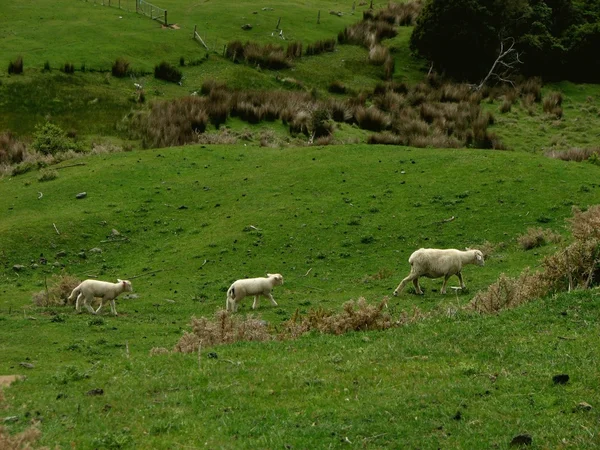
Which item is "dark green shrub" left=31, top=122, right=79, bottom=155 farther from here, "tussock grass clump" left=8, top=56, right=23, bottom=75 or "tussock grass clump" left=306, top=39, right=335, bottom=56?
"tussock grass clump" left=306, top=39, right=335, bottom=56

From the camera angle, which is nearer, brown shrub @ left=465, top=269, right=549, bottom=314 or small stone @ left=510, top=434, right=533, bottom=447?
small stone @ left=510, top=434, right=533, bottom=447

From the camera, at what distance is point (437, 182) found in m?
26.9

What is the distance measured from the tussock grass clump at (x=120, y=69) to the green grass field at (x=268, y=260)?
2.56ft

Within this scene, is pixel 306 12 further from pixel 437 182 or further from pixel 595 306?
pixel 595 306

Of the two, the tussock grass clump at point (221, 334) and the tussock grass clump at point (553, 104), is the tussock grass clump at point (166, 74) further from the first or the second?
the tussock grass clump at point (221, 334)

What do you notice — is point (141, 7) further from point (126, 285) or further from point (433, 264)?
point (433, 264)

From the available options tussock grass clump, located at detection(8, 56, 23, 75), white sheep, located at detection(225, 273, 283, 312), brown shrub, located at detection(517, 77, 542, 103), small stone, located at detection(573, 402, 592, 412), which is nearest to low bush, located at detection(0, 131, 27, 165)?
tussock grass clump, located at detection(8, 56, 23, 75)

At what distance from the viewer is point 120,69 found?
43.5 metres

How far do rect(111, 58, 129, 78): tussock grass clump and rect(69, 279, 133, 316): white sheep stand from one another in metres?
27.3

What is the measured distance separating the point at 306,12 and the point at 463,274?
1720 inches

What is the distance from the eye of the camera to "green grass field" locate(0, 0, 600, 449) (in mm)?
9016

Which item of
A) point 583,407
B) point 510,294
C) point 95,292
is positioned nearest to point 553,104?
point 510,294

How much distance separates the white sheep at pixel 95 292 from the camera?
59.0ft

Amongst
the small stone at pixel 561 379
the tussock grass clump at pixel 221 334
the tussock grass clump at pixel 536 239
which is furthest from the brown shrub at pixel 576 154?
the small stone at pixel 561 379
